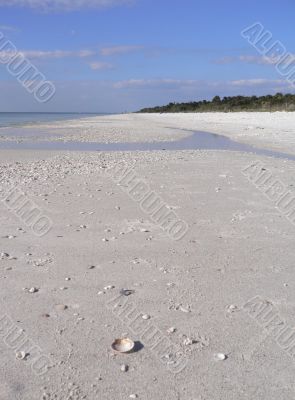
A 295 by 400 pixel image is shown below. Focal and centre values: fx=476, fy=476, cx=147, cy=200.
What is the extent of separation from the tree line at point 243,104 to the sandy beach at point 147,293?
40.9 m

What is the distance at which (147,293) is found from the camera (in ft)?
13.9

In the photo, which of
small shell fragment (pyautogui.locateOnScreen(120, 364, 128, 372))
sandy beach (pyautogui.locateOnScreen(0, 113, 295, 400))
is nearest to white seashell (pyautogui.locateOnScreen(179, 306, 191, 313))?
sandy beach (pyautogui.locateOnScreen(0, 113, 295, 400))

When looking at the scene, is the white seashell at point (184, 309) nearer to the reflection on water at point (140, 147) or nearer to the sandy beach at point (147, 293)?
the sandy beach at point (147, 293)

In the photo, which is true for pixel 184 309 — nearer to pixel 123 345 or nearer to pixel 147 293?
pixel 147 293

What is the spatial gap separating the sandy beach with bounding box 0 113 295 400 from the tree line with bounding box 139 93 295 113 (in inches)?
1610

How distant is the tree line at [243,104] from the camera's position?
5101cm

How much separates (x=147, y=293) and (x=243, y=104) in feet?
207

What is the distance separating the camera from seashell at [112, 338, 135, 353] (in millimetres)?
3281

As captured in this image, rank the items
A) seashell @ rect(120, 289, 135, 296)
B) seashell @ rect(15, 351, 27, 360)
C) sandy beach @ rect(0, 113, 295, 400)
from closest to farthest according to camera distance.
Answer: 1. sandy beach @ rect(0, 113, 295, 400)
2. seashell @ rect(15, 351, 27, 360)
3. seashell @ rect(120, 289, 135, 296)

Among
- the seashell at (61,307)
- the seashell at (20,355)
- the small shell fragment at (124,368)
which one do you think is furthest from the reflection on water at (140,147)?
the seashell at (20,355)

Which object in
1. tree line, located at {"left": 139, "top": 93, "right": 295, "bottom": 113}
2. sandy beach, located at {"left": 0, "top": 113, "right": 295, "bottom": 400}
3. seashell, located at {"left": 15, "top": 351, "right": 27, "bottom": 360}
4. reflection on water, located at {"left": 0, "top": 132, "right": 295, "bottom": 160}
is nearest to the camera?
sandy beach, located at {"left": 0, "top": 113, "right": 295, "bottom": 400}

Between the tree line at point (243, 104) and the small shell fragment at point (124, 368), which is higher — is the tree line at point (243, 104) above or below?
above

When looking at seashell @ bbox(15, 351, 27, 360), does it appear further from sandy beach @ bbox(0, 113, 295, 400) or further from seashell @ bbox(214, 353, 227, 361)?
seashell @ bbox(214, 353, 227, 361)

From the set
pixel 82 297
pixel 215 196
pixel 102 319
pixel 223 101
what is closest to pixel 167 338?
pixel 102 319
